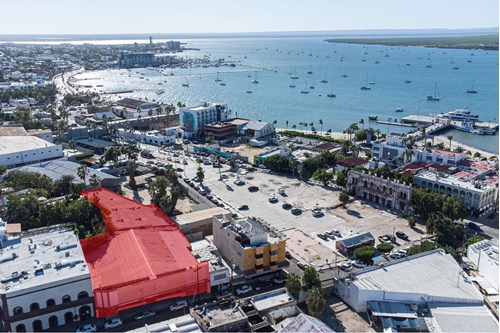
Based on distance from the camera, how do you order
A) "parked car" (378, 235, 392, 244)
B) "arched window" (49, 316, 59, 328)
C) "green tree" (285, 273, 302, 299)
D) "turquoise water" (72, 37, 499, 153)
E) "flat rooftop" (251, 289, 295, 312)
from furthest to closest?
"turquoise water" (72, 37, 499, 153)
"parked car" (378, 235, 392, 244)
"green tree" (285, 273, 302, 299)
"flat rooftop" (251, 289, 295, 312)
"arched window" (49, 316, 59, 328)

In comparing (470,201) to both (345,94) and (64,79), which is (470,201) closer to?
(345,94)

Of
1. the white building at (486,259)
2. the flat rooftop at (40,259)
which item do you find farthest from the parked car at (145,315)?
the white building at (486,259)

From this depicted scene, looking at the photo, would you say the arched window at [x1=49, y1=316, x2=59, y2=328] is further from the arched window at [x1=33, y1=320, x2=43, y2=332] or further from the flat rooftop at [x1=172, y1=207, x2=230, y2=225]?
the flat rooftop at [x1=172, y1=207, x2=230, y2=225]

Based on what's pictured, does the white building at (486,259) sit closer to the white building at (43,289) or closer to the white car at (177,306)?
the white car at (177,306)

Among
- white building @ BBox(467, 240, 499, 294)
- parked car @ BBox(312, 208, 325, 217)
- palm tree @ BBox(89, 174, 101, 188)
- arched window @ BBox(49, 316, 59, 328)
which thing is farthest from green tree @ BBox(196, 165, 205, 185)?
white building @ BBox(467, 240, 499, 294)

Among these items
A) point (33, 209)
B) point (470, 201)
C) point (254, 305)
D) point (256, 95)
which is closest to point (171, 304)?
point (254, 305)

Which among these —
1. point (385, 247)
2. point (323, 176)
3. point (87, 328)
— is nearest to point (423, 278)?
point (385, 247)

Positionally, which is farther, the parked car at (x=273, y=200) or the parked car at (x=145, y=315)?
the parked car at (x=273, y=200)
